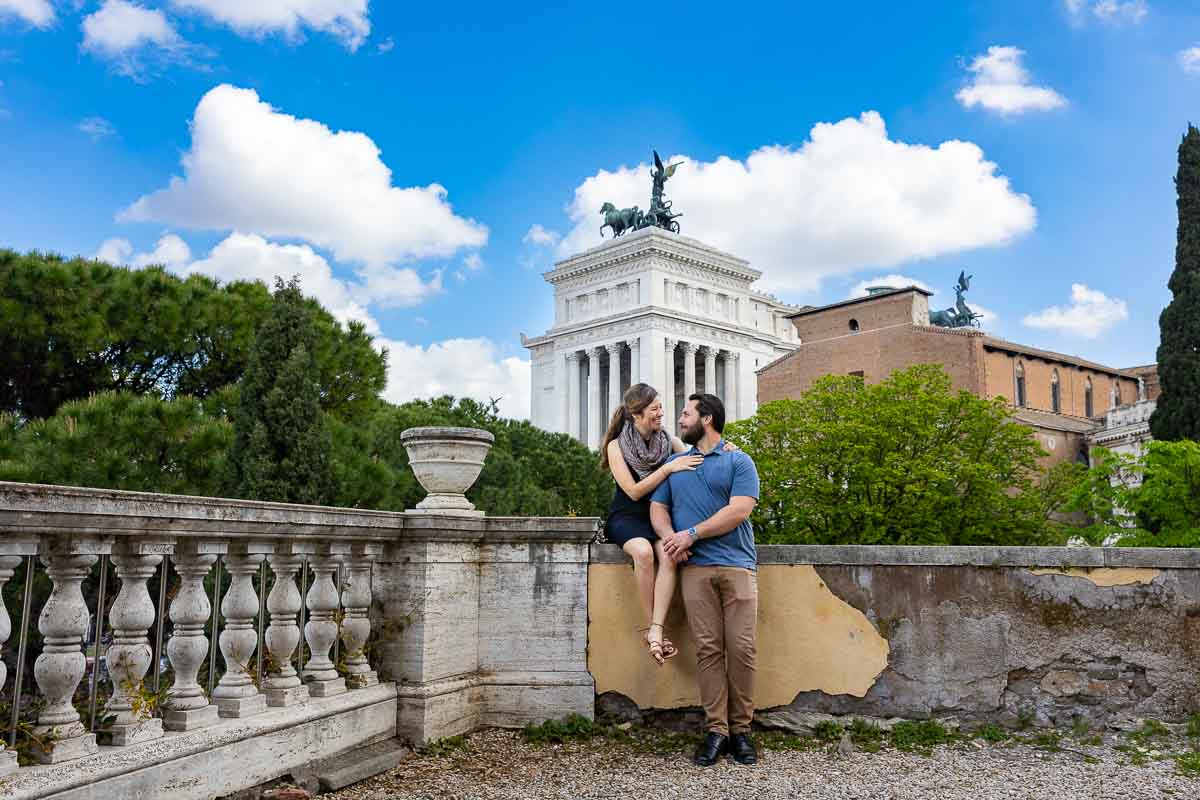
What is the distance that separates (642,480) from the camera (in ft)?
20.1

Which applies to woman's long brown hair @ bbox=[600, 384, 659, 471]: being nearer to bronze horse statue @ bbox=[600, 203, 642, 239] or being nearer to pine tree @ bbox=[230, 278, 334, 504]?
pine tree @ bbox=[230, 278, 334, 504]

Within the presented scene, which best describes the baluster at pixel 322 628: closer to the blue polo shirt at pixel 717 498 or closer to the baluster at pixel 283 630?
the baluster at pixel 283 630

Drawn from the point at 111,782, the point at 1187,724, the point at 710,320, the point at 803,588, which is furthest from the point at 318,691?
the point at 710,320

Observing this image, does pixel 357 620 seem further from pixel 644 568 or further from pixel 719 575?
pixel 719 575

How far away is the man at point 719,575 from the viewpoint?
572 cm

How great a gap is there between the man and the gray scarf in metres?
0.25

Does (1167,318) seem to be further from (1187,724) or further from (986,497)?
(1187,724)

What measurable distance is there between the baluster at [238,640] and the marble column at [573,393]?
233 ft

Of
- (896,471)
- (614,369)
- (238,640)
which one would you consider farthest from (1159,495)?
(614,369)

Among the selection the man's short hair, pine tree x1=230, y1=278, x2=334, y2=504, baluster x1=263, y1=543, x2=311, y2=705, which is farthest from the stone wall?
pine tree x1=230, y1=278, x2=334, y2=504

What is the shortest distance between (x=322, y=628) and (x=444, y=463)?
1416 mm

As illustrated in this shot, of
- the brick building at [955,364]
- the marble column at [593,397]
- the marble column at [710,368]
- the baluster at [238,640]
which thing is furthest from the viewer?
the marble column at [593,397]

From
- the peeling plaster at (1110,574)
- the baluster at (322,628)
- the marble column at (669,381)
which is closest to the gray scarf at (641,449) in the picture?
the baluster at (322,628)

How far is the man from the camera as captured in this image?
5.72 metres
